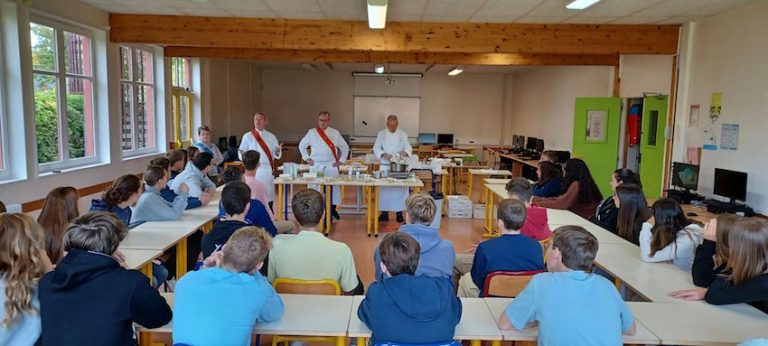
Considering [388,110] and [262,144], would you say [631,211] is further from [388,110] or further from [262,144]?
[388,110]

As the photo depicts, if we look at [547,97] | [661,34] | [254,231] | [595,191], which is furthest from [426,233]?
[547,97]

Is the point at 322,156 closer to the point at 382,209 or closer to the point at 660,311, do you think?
the point at 382,209

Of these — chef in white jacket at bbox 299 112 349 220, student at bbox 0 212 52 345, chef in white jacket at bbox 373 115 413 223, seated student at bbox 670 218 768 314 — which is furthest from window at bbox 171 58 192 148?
seated student at bbox 670 218 768 314

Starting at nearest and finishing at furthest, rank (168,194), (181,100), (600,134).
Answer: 1. (168,194)
2. (600,134)
3. (181,100)

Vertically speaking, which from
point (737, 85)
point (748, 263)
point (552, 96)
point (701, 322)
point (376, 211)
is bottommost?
point (376, 211)

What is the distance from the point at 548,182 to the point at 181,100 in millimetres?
7072

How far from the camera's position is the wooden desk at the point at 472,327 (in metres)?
2.24

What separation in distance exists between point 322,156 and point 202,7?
260 cm

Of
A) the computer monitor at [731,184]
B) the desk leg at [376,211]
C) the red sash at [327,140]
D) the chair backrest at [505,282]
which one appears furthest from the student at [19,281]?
the computer monitor at [731,184]

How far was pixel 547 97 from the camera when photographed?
12484mm

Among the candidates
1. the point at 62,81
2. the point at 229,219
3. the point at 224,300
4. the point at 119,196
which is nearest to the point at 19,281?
the point at 224,300

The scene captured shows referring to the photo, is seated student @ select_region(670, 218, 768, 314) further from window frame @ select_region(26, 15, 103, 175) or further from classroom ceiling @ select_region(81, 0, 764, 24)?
window frame @ select_region(26, 15, 103, 175)

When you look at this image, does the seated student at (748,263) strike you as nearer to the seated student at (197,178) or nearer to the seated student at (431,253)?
the seated student at (431,253)

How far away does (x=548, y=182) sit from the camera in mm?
6215
